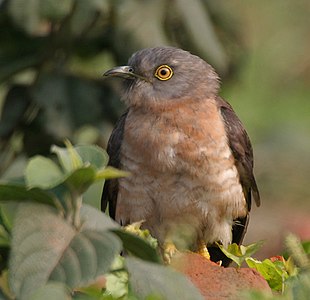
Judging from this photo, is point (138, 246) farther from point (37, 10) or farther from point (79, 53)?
point (79, 53)

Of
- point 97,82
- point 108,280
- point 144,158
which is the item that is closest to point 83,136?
point 97,82

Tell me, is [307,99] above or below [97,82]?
below

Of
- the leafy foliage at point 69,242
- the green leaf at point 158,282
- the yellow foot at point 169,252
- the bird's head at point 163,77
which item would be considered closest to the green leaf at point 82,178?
the leafy foliage at point 69,242

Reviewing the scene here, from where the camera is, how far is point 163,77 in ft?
22.0

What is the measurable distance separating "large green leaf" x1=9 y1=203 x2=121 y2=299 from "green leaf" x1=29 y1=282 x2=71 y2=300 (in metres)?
0.13

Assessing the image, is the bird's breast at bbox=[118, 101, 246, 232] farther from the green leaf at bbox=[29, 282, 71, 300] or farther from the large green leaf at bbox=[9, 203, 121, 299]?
the green leaf at bbox=[29, 282, 71, 300]

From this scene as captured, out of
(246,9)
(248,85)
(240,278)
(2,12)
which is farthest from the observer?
(248,85)

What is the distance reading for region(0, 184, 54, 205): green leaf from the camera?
2707 mm

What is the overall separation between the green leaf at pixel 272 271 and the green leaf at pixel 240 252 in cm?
7

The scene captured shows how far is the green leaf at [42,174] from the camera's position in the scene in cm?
→ 264

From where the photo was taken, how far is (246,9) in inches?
492

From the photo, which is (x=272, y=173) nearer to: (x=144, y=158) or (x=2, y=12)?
(x=2, y=12)

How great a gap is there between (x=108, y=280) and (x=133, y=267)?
29cm

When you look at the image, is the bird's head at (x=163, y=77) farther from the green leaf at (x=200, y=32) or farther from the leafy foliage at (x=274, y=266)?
the leafy foliage at (x=274, y=266)
